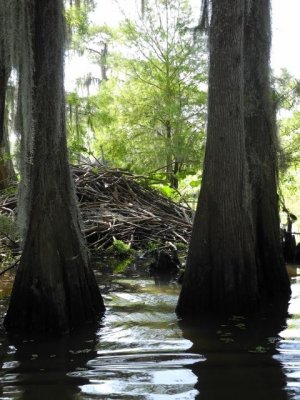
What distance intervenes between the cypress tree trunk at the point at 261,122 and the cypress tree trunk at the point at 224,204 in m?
1.15

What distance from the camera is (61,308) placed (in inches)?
217

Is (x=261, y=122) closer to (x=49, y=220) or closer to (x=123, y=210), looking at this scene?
(x=49, y=220)

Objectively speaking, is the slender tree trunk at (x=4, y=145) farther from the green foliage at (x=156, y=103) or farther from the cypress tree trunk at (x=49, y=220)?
the green foliage at (x=156, y=103)

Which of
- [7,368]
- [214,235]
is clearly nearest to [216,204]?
[214,235]

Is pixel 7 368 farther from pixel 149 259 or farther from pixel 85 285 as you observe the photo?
pixel 149 259

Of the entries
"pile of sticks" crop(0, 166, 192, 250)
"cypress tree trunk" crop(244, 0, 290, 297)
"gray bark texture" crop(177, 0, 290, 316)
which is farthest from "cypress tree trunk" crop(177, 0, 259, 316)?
"pile of sticks" crop(0, 166, 192, 250)

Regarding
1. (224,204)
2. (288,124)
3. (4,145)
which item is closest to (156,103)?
(288,124)

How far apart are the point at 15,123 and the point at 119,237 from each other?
6.89m

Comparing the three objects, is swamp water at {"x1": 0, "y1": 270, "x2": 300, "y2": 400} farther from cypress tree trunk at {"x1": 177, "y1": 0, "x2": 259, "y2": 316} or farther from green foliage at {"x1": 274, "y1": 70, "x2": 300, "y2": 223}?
green foliage at {"x1": 274, "y1": 70, "x2": 300, "y2": 223}

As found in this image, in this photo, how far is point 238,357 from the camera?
4852mm

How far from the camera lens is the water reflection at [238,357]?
4.08 meters

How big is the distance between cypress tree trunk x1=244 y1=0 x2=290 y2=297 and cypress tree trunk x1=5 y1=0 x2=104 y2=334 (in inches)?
117

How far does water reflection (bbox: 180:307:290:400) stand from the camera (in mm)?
4078

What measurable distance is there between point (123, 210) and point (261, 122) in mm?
5749
